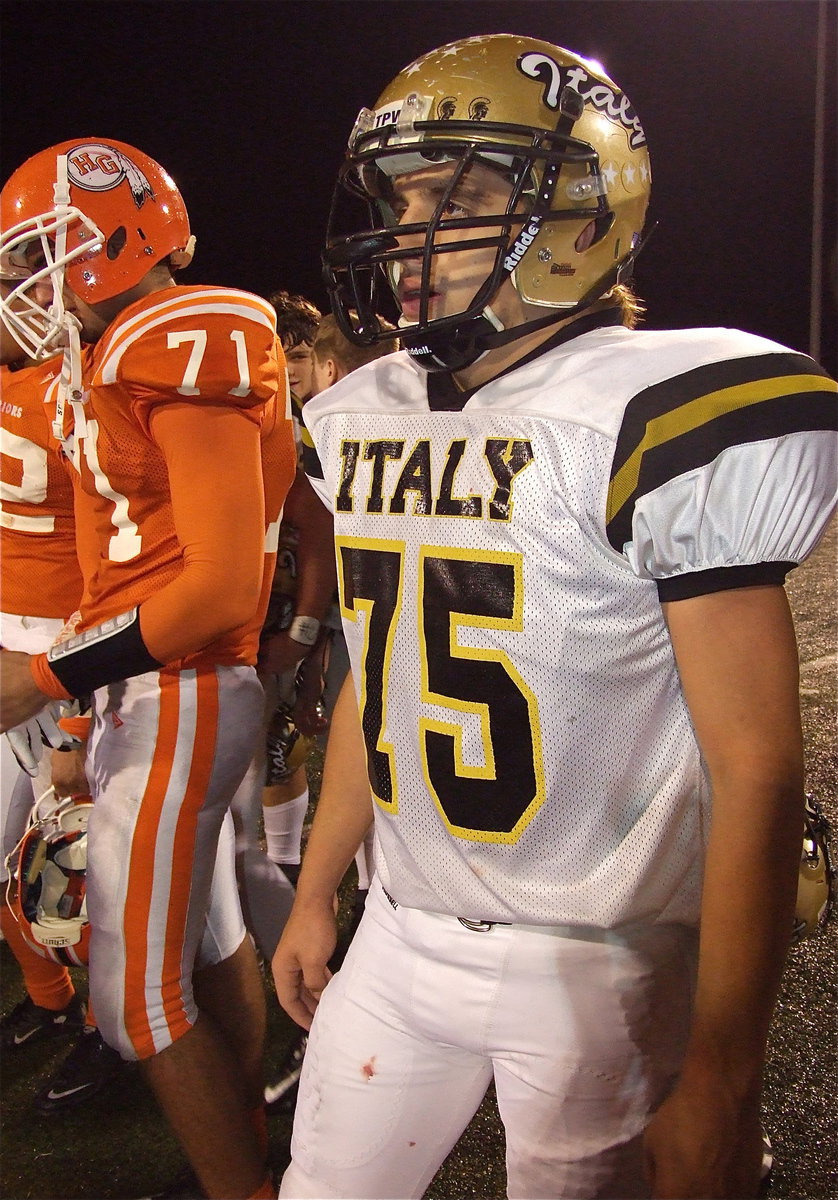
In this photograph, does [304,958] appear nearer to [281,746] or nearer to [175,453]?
[175,453]

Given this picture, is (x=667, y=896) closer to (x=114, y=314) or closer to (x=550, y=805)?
(x=550, y=805)

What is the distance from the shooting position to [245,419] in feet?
5.38

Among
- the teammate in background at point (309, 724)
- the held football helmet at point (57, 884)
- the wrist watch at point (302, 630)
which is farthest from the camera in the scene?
the teammate in background at point (309, 724)

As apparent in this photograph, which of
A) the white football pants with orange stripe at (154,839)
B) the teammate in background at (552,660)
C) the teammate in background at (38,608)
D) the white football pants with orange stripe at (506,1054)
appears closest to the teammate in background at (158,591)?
the white football pants with orange stripe at (154,839)

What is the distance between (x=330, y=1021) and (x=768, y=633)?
2.35 ft

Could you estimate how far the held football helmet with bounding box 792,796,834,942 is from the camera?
1444mm

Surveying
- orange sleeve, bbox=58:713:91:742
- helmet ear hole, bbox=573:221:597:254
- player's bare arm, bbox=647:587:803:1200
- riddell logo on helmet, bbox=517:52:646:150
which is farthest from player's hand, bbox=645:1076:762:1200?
orange sleeve, bbox=58:713:91:742

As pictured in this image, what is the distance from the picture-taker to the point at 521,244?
1092 millimetres

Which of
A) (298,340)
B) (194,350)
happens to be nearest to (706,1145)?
(194,350)

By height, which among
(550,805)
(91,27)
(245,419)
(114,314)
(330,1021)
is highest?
(91,27)

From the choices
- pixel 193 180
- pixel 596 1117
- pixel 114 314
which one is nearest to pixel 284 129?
pixel 193 180

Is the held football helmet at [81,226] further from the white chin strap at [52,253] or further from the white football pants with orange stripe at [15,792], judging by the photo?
the white football pants with orange stripe at [15,792]

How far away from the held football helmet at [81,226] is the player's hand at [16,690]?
22.6 inches

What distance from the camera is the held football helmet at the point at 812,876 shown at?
4.74ft
